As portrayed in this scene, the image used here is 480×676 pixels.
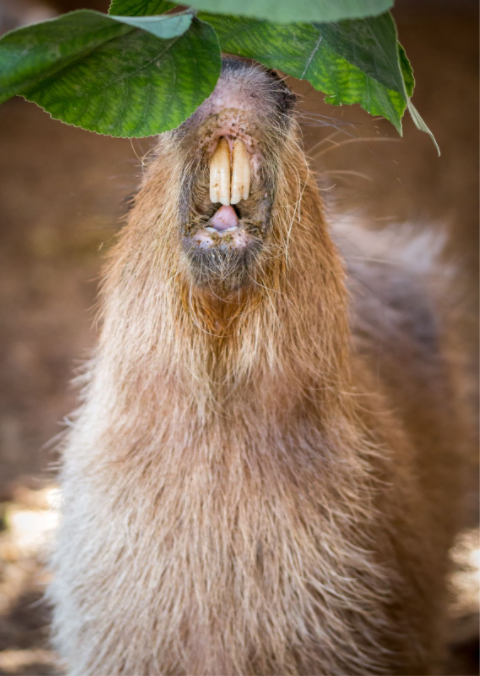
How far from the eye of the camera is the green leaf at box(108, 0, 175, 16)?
4.33 ft

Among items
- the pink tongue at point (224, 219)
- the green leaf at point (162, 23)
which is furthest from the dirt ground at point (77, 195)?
the green leaf at point (162, 23)

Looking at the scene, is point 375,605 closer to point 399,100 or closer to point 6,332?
point 399,100

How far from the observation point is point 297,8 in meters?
1.02

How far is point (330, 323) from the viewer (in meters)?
1.79

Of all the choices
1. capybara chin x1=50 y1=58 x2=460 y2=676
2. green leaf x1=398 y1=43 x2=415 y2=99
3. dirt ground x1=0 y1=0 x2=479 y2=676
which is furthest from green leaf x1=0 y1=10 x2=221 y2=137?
dirt ground x1=0 y1=0 x2=479 y2=676

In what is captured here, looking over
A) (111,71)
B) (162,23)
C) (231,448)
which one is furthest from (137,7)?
(231,448)

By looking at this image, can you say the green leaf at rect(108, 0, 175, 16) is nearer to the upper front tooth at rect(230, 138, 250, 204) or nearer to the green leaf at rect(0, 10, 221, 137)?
the green leaf at rect(0, 10, 221, 137)

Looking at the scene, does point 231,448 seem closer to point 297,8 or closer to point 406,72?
point 406,72

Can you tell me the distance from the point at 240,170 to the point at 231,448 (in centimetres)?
72

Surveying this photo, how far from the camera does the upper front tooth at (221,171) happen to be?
1.41m

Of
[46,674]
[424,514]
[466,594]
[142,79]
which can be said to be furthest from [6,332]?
[142,79]

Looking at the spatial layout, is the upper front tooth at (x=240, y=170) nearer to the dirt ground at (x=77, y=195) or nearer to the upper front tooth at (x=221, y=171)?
the upper front tooth at (x=221, y=171)

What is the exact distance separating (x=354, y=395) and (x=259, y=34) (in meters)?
1.07

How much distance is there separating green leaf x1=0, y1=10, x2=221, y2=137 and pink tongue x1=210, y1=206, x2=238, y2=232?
21 centimetres
